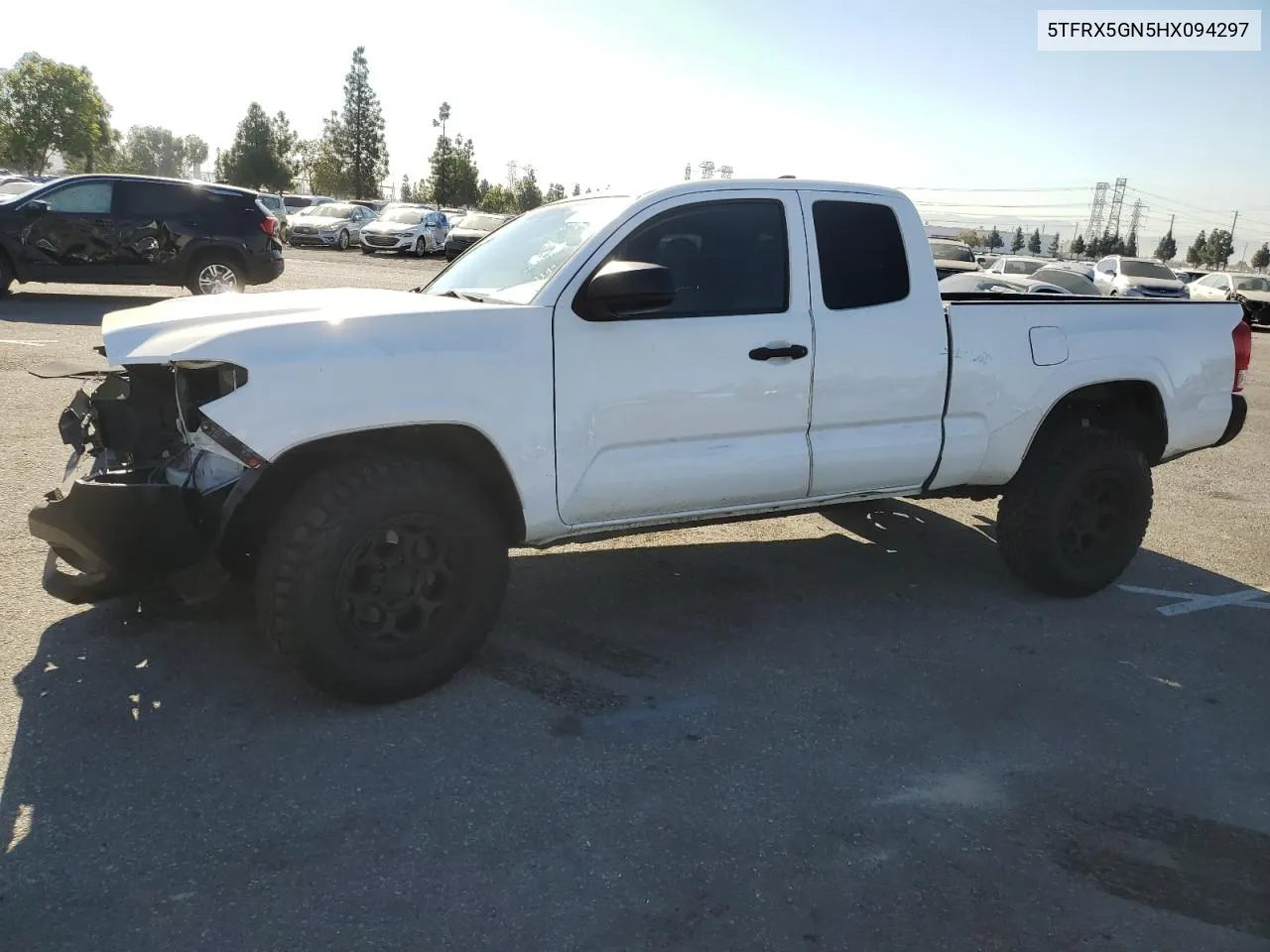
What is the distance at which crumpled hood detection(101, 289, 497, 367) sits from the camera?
3.31m

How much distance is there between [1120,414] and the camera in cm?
540

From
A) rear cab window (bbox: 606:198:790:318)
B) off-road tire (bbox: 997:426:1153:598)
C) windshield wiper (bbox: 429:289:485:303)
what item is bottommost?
off-road tire (bbox: 997:426:1153:598)

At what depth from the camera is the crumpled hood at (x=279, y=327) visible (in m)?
3.31

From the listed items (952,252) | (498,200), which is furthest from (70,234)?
(498,200)

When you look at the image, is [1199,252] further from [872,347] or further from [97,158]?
[872,347]

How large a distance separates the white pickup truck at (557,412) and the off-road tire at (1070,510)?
0.05 feet

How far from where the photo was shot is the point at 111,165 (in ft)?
302

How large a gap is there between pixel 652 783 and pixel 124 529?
196cm

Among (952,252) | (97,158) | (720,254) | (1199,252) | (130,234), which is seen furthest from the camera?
(1199,252)

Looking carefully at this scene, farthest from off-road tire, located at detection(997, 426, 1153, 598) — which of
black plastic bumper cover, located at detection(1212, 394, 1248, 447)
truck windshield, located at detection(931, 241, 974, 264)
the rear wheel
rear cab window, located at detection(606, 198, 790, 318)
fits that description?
truck windshield, located at detection(931, 241, 974, 264)

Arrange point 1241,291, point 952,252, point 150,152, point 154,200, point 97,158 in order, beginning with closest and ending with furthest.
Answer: point 154,200 < point 952,252 < point 1241,291 < point 97,158 < point 150,152

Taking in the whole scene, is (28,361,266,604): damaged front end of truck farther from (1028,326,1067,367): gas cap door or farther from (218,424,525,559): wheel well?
(1028,326,1067,367): gas cap door

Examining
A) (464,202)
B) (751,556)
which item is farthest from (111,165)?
(751,556)

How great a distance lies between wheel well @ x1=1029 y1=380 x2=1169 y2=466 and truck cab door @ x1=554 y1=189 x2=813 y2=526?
5.43ft
